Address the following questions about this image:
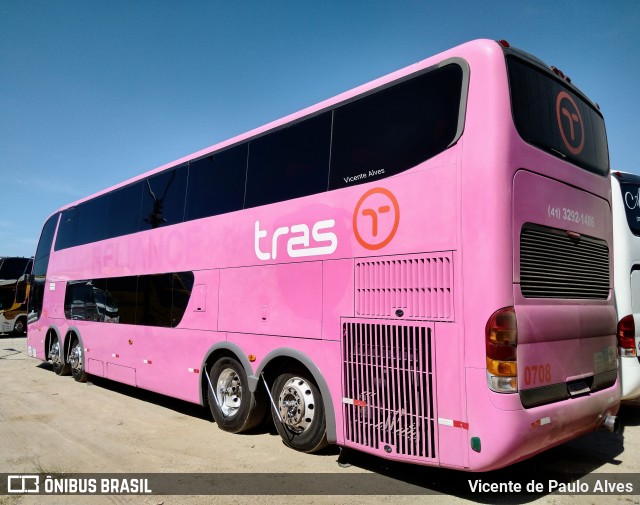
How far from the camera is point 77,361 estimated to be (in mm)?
11234

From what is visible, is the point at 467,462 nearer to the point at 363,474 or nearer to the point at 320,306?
the point at 363,474

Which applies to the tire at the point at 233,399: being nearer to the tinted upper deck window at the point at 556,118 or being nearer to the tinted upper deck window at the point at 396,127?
the tinted upper deck window at the point at 396,127

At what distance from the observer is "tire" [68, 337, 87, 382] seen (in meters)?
10.9

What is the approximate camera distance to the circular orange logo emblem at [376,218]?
4.73 meters

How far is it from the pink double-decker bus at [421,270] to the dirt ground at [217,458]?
15.3 inches

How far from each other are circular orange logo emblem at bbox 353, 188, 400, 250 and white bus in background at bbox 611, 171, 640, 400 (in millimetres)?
3211

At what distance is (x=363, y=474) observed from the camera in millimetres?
4938

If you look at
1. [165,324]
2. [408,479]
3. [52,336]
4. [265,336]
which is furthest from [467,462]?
[52,336]

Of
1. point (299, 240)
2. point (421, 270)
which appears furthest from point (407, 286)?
point (299, 240)

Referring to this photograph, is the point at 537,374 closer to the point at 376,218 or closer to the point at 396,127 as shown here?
the point at 376,218

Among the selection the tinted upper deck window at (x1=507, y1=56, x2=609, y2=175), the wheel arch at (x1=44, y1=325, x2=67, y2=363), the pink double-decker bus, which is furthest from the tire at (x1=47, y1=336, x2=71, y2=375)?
the tinted upper deck window at (x1=507, y1=56, x2=609, y2=175)

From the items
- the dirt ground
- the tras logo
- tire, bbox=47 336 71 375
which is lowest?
the dirt ground

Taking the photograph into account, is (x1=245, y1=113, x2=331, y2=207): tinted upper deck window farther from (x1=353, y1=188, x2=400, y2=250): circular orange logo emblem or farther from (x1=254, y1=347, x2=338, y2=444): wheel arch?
Result: (x1=254, y1=347, x2=338, y2=444): wheel arch

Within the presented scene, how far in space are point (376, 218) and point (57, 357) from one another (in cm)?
1051
